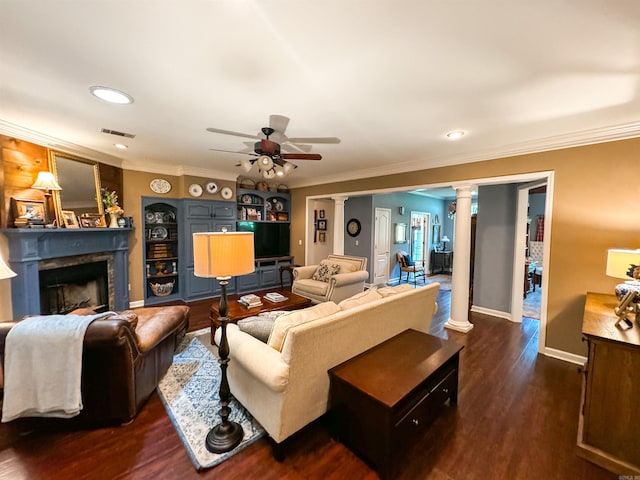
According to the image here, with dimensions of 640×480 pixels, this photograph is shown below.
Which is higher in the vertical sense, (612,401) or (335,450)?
(612,401)

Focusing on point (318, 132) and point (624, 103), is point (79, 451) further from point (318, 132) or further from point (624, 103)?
point (624, 103)

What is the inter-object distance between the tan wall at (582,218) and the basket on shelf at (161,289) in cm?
592

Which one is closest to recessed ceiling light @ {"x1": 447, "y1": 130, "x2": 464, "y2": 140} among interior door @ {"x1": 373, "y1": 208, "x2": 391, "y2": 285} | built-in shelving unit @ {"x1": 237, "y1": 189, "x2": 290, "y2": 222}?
interior door @ {"x1": 373, "y1": 208, "x2": 391, "y2": 285}

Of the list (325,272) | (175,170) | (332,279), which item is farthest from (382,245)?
(175,170)

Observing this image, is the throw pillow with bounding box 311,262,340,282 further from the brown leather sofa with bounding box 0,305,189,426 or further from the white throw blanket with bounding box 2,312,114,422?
the white throw blanket with bounding box 2,312,114,422

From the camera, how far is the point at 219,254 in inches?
65.2

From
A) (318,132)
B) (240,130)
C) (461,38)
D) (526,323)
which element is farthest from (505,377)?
(240,130)

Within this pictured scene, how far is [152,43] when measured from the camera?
154 cm

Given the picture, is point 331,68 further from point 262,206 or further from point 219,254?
point 262,206

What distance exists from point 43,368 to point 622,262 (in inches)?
176

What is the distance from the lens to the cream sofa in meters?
1.58

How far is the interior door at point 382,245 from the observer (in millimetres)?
6715

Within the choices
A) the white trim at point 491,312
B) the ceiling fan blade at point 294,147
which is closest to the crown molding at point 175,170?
the ceiling fan blade at point 294,147

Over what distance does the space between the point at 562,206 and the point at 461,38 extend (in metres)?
2.65
